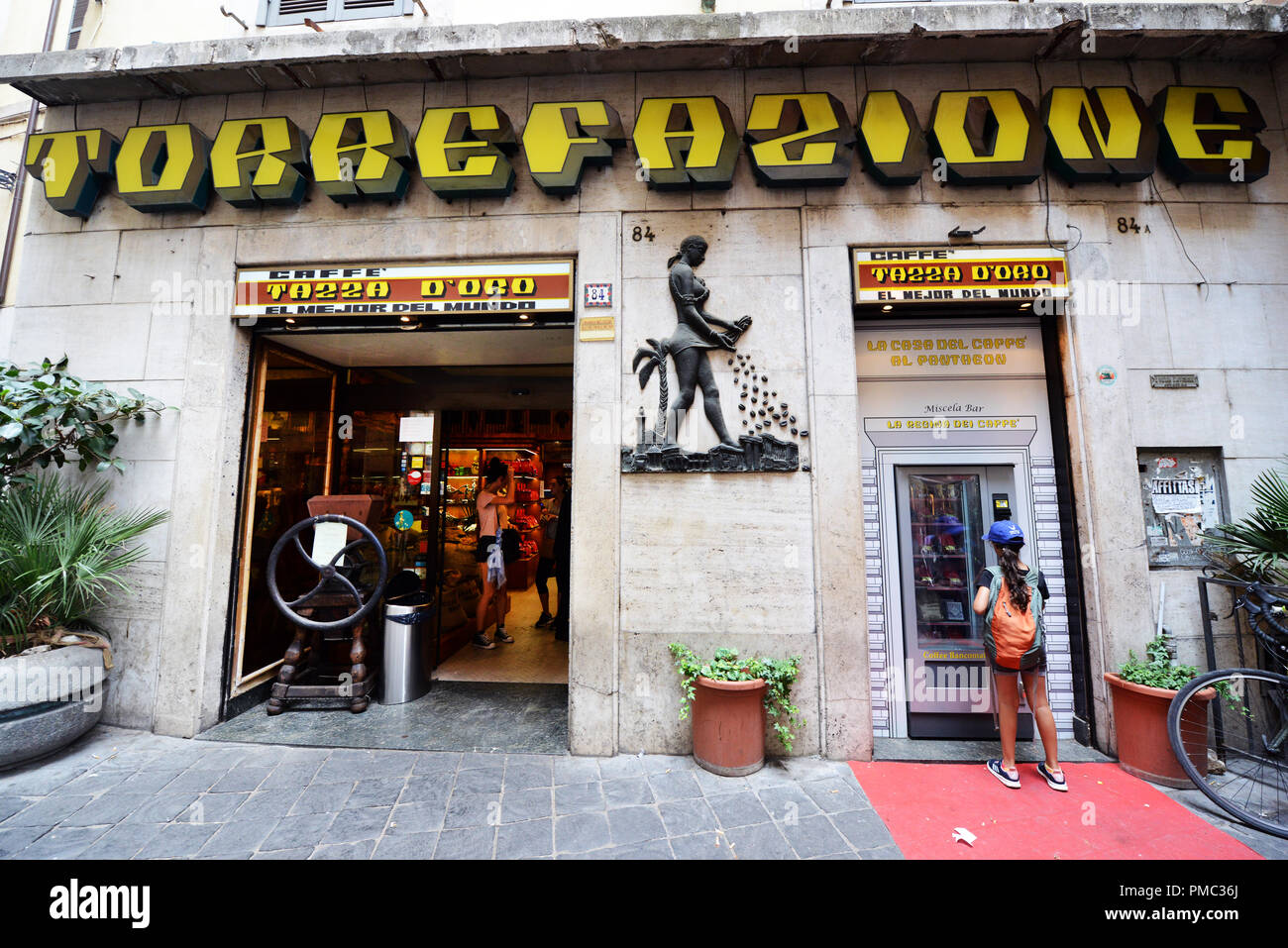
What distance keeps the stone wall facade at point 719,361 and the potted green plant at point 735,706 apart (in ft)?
0.82

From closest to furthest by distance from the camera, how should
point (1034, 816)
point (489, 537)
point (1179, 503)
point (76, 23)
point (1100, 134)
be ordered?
point (1034, 816), point (1179, 503), point (1100, 134), point (76, 23), point (489, 537)

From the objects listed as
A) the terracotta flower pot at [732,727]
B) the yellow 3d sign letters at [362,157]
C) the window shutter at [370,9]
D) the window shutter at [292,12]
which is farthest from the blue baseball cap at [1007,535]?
the window shutter at [292,12]

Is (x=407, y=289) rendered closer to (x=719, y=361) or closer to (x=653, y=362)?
(x=653, y=362)

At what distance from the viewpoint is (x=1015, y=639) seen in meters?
3.61

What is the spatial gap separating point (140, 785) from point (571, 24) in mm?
6998

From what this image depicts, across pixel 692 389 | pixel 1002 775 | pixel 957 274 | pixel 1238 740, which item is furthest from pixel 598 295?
pixel 1238 740

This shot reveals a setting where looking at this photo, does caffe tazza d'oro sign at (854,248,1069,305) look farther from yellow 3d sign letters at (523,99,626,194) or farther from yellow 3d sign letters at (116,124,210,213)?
yellow 3d sign letters at (116,124,210,213)

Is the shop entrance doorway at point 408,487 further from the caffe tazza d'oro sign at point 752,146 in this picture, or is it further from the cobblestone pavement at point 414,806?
the caffe tazza d'oro sign at point 752,146

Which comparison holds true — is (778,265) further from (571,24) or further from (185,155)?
(185,155)

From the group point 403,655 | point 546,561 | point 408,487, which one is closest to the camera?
point 403,655

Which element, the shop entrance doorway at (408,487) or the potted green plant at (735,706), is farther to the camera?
the shop entrance doorway at (408,487)

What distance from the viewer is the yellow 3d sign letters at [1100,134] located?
443cm

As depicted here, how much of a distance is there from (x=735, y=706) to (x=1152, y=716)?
10.2ft

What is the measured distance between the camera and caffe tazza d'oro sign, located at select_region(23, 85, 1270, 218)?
4461 mm
